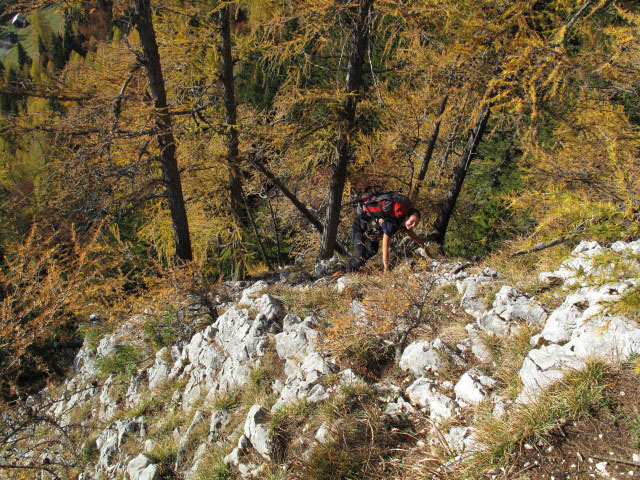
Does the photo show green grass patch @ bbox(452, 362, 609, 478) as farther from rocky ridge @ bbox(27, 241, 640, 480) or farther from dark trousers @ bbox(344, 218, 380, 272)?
dark trousers @ bbox(344, 218, 380, 272)

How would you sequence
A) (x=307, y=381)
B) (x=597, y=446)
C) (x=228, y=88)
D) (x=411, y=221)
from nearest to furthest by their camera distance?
(x=597, y=446) → (x=307, y=381) → (x=411, y=221) → (x=228, y=88)

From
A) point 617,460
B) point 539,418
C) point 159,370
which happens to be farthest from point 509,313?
point 159,370

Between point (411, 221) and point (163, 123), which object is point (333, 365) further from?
point (163, 123)

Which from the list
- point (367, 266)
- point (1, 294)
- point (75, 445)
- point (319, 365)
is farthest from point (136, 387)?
point (1, 294)

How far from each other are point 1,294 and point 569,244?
45.8 ft

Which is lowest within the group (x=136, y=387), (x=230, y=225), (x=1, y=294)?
(x=1, y=294)

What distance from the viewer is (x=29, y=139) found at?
21.0 ft

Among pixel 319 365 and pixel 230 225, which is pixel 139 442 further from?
pixel 230 225

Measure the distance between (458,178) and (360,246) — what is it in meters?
3.71

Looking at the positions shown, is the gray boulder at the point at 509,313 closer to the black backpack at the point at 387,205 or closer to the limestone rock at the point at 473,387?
the limestone rock at the point at 473,387

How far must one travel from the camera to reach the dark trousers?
22.3 feet

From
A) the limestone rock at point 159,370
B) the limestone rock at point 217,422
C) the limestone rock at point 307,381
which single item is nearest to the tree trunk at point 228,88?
the limestone rock at point 159,370

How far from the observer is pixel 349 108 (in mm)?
7164

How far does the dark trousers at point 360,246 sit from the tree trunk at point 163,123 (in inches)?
145
